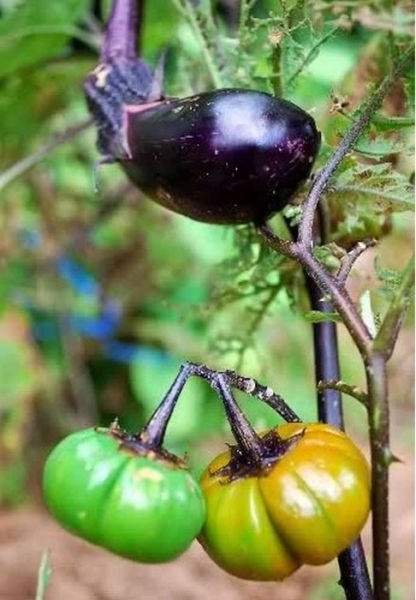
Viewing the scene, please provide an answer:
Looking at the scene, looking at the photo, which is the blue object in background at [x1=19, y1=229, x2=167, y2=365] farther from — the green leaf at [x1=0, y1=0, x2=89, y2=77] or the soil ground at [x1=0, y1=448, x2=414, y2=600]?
the green leaf at [x1=0, y1=0, x2=89, y2=77]

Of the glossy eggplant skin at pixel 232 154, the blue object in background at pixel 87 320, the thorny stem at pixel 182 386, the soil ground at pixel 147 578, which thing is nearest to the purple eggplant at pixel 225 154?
the glossy eggplant skin at pixel 232 154

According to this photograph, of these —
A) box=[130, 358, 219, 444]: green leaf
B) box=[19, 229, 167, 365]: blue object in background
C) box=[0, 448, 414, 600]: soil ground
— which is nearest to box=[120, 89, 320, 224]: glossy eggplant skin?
box=[0, 448, 414, 600]: soil ground

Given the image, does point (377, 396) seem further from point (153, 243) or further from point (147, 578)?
point (153, 243)

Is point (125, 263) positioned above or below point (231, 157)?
below

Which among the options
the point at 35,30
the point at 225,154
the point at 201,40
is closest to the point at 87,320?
the point at 35,30

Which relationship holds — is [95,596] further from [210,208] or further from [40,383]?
[210,208]

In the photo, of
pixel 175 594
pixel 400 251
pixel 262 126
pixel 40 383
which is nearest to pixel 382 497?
pixel 262 126
